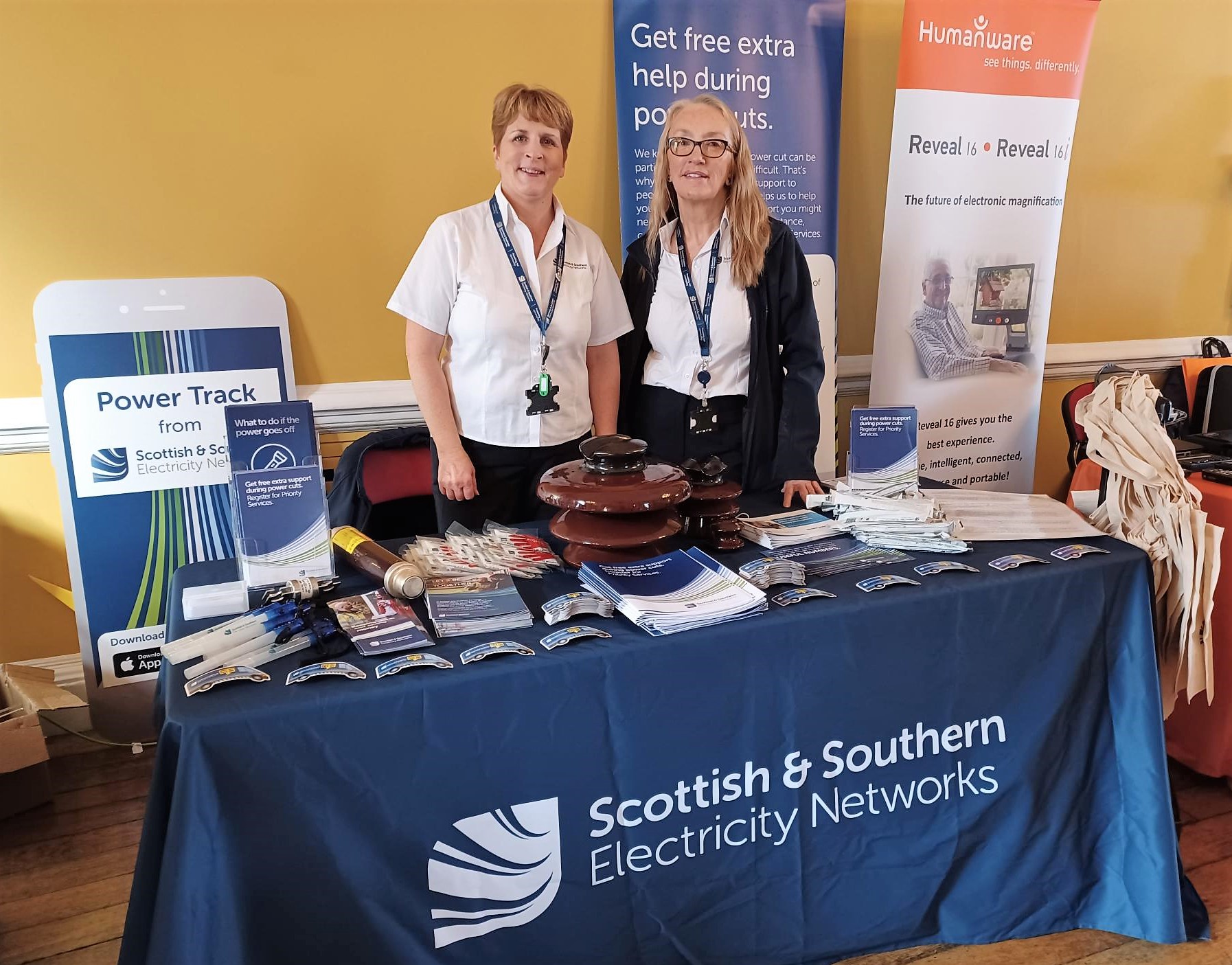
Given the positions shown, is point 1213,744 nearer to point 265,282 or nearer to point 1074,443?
point 1074,443

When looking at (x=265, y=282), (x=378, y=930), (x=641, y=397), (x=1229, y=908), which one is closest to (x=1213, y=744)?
(x=1229, y=908)

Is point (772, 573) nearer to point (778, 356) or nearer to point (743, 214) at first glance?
point (778, 356)

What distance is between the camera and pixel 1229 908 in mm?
1806

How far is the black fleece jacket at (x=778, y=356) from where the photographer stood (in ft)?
6.77

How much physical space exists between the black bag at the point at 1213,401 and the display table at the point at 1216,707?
3.82ft

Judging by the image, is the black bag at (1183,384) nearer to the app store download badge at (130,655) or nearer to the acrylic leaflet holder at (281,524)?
the acrylic leaflet holder at (281,524)

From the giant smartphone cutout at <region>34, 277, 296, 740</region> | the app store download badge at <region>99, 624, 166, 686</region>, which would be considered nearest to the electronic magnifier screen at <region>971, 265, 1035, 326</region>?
the giant smartphone cutout at <region>34, 277, 296, 740</region>

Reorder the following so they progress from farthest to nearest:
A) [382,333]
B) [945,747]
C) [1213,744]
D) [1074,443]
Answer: [1074,443] → [382,333] → [1213,744] → [945,747]

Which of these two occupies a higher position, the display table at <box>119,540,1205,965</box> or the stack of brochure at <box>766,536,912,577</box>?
the stack of brochure at <box>766,536,912,577</box>

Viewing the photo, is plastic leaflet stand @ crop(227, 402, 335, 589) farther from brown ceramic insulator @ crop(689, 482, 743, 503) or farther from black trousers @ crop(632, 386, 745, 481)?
black trousers @ crop(632, 386, 745, 481)

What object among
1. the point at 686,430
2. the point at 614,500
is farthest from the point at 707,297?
the point at 614,500

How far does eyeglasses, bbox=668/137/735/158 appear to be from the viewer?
1.98m

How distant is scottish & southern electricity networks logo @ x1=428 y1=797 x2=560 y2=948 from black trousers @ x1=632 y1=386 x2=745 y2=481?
1001mm

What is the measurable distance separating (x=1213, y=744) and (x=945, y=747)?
3.66 ft
